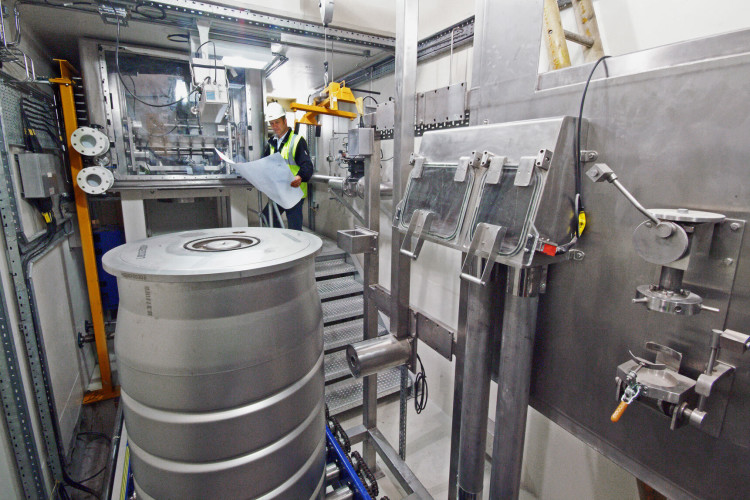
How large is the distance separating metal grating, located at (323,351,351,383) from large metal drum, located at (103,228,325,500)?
5.61ft

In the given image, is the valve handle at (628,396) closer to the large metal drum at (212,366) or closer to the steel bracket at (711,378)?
the steel bracket at (711,378)

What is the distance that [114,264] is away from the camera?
0.80 metres

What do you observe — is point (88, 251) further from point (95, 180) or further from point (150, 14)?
point (150, 14)

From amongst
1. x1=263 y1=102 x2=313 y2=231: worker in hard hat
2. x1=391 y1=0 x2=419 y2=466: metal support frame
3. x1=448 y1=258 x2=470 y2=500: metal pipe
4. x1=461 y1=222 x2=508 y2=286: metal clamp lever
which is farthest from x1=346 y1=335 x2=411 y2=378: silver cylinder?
x1=263 y1=102 x2=313 y2=231: worker in hard hat

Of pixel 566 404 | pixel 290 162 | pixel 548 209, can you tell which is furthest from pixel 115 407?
pixel 548 209

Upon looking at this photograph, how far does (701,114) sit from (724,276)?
0.97ft

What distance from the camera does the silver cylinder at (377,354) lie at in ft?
4.50

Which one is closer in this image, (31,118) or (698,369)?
(698,369)

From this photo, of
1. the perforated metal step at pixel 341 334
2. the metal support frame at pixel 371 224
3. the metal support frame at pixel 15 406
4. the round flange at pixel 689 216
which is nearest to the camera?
the round flange at pixel 689 216

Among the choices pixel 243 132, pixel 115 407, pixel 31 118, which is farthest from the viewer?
pixel 243 132

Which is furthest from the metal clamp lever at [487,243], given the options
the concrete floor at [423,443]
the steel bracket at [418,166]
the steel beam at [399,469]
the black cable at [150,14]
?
the black cable at [150,14]

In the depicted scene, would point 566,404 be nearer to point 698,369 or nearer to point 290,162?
point 698,369

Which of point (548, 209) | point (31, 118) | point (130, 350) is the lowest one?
point (130, 350)

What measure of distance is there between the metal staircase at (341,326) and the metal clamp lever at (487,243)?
6.26 ft
